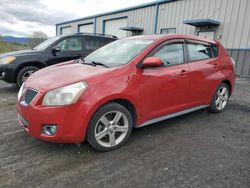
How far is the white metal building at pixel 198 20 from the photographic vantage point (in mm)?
11409

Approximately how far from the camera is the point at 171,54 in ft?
12.9

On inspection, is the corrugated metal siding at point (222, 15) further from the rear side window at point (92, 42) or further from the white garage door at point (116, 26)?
the rear side window at point (92, 42)

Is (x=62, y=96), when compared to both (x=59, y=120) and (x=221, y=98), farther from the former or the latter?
(x=221, y=98)

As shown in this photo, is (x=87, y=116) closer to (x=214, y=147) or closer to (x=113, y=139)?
(x=113, y=139)

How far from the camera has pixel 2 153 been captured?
310 cm

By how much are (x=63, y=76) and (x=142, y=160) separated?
1.53 metres

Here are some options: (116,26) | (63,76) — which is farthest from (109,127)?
(116,26)

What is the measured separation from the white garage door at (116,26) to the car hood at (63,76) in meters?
17.0

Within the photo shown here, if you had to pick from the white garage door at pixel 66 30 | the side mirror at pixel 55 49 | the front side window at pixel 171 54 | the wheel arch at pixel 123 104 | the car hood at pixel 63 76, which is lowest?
the wheel arch at pixel 123 104

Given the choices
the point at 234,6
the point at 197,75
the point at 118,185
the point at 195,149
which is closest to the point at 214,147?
the point at 195,149

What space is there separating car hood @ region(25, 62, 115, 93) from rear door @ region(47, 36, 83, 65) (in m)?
3.65

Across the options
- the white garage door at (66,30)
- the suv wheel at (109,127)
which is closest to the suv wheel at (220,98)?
the suv wheel at (109,127)

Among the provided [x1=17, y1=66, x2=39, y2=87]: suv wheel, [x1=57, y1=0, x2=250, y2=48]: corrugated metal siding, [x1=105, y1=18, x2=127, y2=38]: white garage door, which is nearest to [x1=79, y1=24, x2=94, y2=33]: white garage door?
[x1=105, y1=18, x2=127, y2=38]: white garage door

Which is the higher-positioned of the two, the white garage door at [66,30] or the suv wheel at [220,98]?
the white garage door at [66,30]
